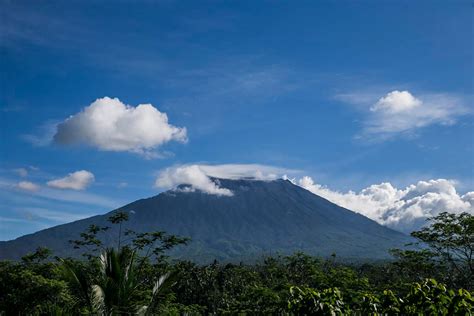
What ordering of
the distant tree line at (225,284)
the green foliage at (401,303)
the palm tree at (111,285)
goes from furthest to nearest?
the palm tree at (111,285) → the distant tree line at (225,284) → the green foliage at (401,303)

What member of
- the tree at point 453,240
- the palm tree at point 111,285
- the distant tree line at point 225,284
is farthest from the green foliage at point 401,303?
the tree at point 453,240

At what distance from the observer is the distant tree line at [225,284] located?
4.35 m

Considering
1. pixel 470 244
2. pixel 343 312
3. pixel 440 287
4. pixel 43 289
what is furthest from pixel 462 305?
pixel 43 289

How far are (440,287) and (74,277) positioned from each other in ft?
24.1

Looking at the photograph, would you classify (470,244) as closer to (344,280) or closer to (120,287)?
(344,280)

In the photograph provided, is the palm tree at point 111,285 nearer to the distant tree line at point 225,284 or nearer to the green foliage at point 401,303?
the distant tree line at point 225,284

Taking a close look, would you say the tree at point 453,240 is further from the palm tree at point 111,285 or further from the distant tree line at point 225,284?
the palm tree at point 111,285

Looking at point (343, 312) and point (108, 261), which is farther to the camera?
point (108, 261)

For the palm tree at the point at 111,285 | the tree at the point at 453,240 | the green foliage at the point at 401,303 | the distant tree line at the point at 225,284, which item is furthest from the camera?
the tree at the point at 453,240

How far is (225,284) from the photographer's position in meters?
50.6

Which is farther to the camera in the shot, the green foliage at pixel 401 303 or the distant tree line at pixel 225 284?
the distant tree line at pixel 225 284

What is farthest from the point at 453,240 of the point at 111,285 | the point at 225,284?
the point at 225,284

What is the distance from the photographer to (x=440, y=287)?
4035 millimetres

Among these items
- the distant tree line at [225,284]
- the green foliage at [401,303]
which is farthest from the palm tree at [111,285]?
the green foliage at [401,303]
